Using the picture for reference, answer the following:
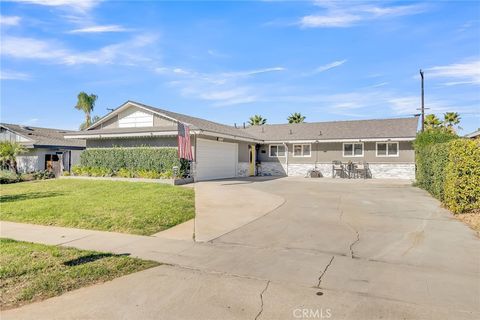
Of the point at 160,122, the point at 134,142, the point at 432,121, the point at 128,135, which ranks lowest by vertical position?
the point at 134,142

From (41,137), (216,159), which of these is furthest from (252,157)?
(41,137)

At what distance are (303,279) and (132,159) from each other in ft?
56.3

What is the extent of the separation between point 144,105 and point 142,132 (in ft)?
10.1

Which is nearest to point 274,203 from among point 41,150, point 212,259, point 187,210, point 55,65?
point 187,210

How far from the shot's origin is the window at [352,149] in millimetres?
24734

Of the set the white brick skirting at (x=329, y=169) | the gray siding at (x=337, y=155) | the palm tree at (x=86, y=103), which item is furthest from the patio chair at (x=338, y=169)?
the palm tree at (x=86, y=103)

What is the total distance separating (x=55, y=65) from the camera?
15883 mm

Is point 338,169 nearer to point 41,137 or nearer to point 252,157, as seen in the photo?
point 252,157

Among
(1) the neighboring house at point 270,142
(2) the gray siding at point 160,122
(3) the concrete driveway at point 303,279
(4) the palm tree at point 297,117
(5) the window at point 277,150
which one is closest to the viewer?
(3) the concrete driveway at point 303,279

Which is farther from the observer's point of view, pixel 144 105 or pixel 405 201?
pixel 144 105

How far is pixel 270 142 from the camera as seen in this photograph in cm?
2686

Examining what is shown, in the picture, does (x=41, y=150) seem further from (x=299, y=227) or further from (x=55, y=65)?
(x=299, y=227)

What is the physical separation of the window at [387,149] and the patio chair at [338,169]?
290 cm

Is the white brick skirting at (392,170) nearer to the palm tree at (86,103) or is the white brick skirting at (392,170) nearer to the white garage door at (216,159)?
the white garage door at (216,159)
